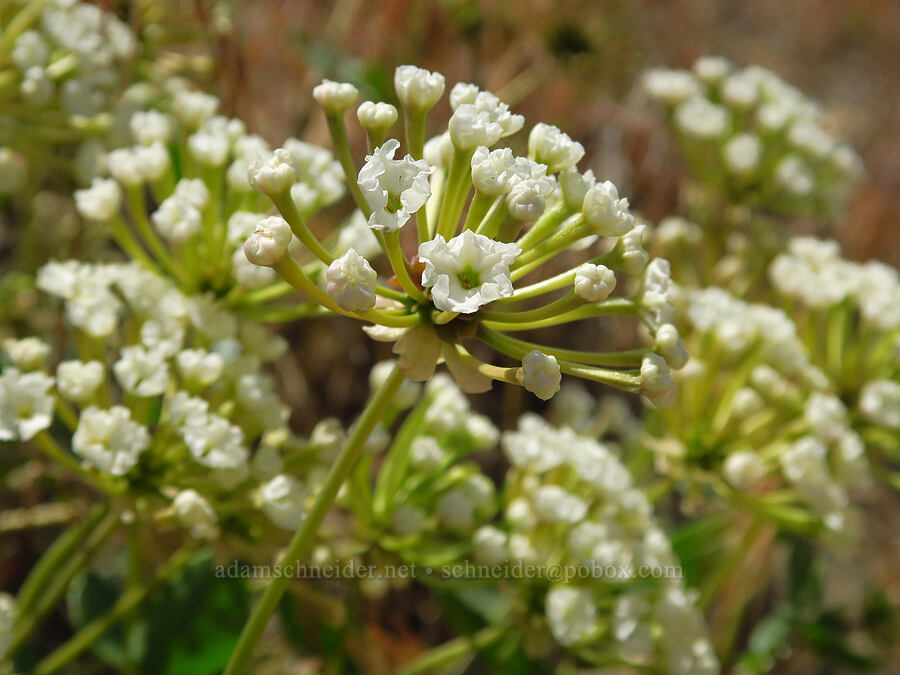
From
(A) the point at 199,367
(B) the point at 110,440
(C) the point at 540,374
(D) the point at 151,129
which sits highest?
(D) the point at 151,129

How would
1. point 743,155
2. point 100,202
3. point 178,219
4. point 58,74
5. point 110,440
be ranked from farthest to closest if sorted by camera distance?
1. point 743,155
2. point 58,74
3. point 100,202
4. point 178,219
5. point 110,440

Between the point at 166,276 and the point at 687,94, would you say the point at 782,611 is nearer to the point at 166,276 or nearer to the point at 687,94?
the point at 687,94

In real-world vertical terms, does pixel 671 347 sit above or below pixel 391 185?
below

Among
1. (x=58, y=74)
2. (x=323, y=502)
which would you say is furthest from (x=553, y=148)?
(x=58, y=74)

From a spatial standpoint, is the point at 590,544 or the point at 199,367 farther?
the point at 590,544

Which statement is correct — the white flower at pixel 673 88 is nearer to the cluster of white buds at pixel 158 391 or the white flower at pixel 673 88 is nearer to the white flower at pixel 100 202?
the cluster of white buds at pixel 158 391

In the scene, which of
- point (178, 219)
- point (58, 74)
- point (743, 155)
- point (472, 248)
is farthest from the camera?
point (743, 155)

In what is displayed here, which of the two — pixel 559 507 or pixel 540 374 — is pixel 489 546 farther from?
pixel 540 374

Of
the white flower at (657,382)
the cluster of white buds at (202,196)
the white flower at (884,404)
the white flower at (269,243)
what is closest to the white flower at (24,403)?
the cluster of white buds at (202,196)
